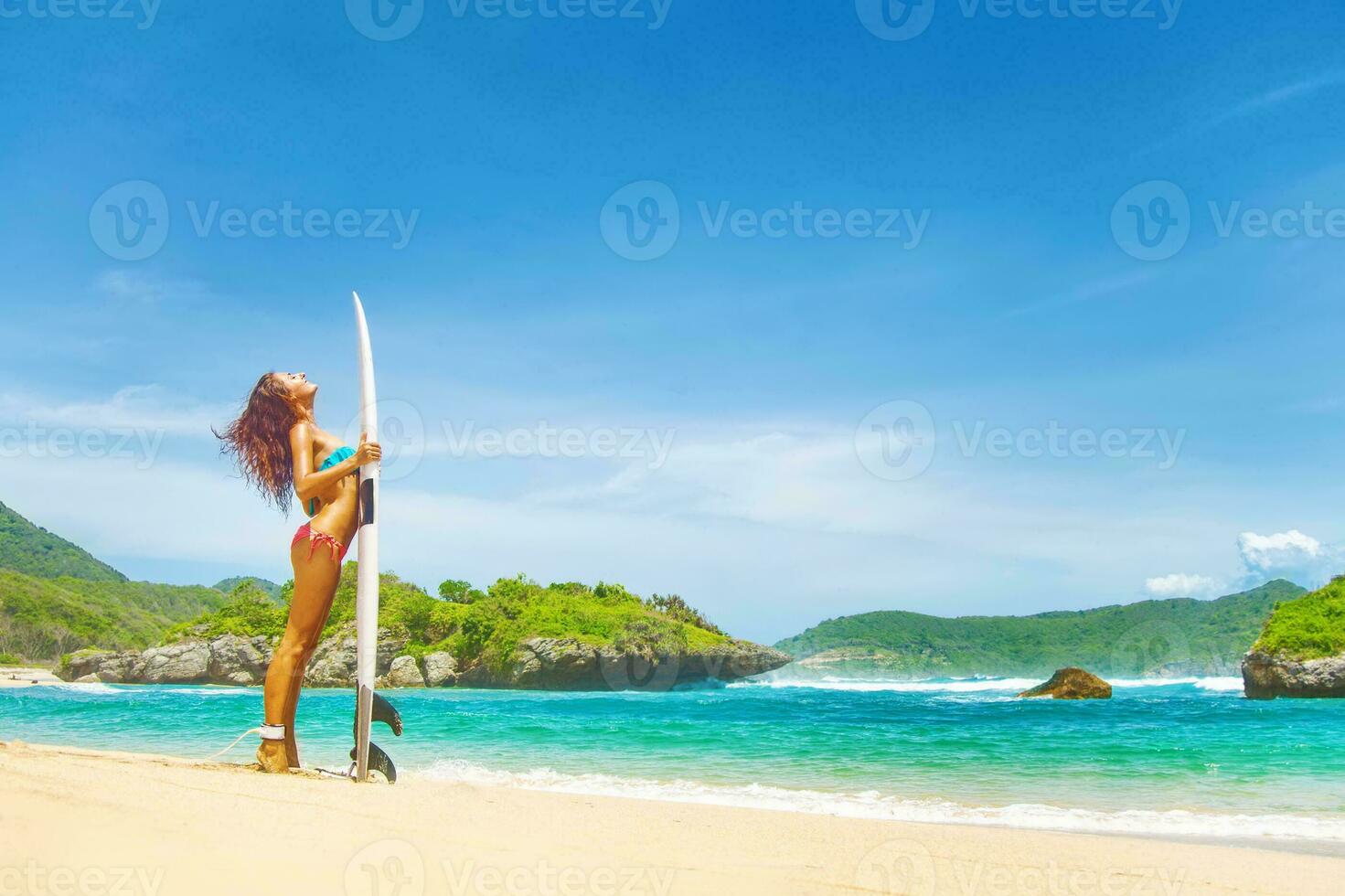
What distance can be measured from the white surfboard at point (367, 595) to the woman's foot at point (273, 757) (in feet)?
1.61

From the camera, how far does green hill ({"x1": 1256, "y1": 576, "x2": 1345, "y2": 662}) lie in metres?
44.0

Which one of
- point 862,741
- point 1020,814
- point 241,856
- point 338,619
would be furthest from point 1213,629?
point 241,856

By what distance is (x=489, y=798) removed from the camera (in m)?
6.23

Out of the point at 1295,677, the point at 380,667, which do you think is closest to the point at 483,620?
the point at 380,667

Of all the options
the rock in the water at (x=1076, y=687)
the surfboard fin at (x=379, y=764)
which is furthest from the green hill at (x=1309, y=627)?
the surfboard fin at (x=379, y=764)

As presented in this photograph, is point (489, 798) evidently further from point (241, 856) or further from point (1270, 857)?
point (1270, 857)

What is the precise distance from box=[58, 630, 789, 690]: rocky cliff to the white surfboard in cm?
6077

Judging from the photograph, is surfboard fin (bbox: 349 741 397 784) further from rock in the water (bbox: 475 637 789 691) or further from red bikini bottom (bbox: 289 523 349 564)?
rock in the water (bbox: 475 637 789 691)

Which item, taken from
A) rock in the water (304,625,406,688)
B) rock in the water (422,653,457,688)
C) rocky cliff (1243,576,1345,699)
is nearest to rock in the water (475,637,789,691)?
rock in the water (422,653,457,688)

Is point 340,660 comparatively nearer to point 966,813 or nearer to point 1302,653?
point 1302,653

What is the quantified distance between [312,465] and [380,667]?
66.0 m

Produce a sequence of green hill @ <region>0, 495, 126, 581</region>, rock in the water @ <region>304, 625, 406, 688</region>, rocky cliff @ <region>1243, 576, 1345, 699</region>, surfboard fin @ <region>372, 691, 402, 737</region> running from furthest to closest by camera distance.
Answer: green hill @ <region>0, 495, 126, 581</region>
rock in the water @ <region>304, 625, 406, 688</region>
rocky cliff @ <region>1243, 576, 1345, 699</region>
surfboard fin @ <region>372, 691, 402, 737</region>

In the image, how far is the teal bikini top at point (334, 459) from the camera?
263 inches

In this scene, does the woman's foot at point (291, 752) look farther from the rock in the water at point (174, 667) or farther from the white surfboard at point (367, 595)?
the rock in the water at point (174, 667)
